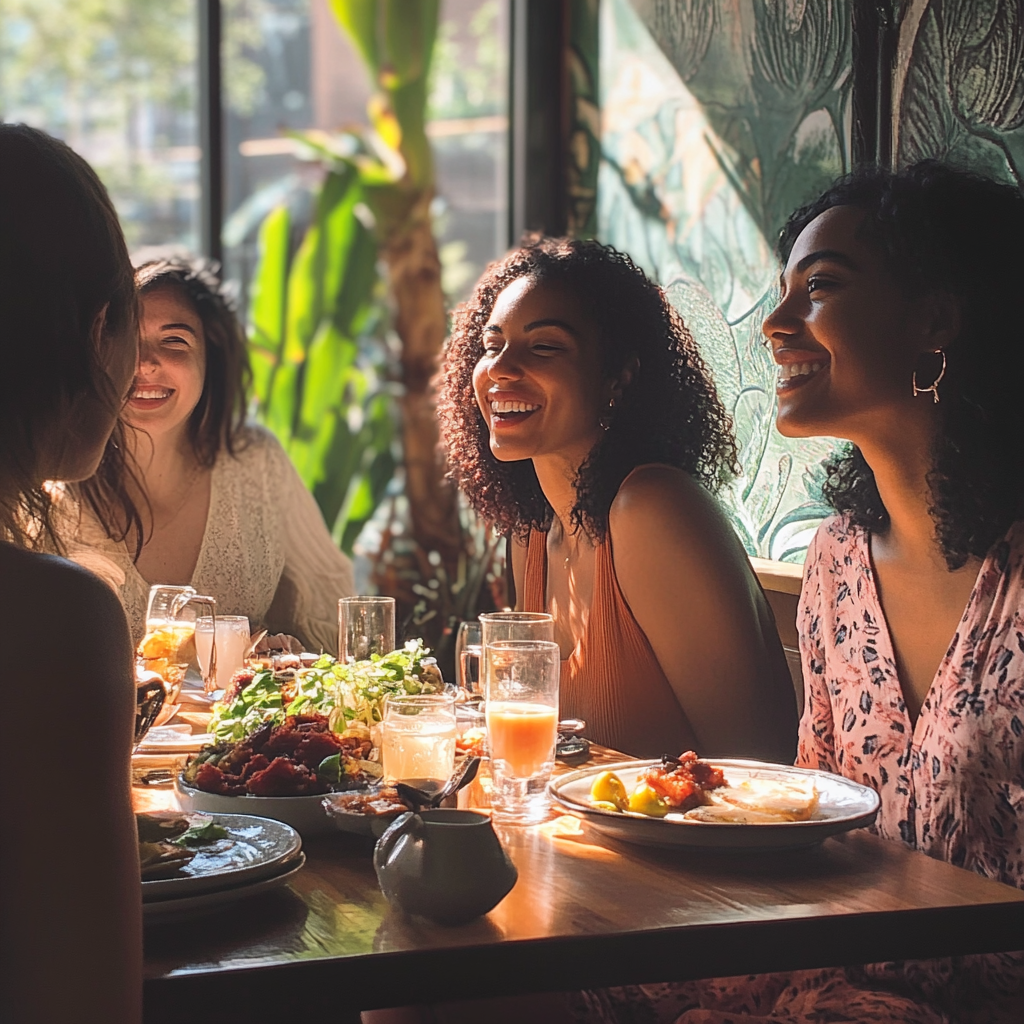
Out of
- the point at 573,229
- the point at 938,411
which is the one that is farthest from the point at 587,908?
the point at 573,229

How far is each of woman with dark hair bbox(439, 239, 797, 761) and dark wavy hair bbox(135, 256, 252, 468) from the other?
0.75 metres

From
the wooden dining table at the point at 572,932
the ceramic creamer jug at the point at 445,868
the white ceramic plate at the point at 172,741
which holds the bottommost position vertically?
the white ceramic plate at the point at 172,741

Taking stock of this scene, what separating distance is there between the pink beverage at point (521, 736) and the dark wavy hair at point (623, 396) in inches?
34.4

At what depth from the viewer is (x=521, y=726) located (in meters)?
1.61

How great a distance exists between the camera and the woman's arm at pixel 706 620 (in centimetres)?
228

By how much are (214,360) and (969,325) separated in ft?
6.85

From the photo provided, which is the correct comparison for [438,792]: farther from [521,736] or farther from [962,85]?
[962,85]

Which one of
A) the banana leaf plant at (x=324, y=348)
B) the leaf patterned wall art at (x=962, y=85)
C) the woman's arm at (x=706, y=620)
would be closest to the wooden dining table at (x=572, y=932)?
the woman's arm at (x=706, y=620)

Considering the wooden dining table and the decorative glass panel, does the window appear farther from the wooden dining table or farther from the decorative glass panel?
the wooden dining table

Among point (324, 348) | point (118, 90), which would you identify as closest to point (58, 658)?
point (324, 348)

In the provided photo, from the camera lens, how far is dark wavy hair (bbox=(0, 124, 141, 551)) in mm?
1062

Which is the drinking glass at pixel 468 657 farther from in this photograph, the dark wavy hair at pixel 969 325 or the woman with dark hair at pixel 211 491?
the woman with dark hair at pixel 211 491

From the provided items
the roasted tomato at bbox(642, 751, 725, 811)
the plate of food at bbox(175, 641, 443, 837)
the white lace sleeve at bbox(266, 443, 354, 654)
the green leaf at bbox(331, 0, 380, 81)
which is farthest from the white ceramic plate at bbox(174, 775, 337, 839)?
the green leaf at bbox(331, 0, 380, 81)

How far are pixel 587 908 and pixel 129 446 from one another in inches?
91.0
